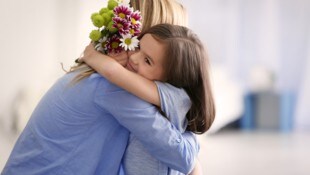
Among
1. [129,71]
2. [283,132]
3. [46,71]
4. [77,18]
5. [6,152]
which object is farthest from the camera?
[283,132]

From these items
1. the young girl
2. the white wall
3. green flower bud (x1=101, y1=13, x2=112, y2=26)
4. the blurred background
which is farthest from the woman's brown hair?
the blurred background

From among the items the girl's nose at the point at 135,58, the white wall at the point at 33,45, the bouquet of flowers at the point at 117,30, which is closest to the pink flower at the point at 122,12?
the bouquet of flowers at the point at 117,30

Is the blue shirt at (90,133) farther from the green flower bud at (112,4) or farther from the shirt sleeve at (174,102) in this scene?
the green flower bud at (112,4)

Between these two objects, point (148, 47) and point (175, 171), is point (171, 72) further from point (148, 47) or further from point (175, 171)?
point (175, 171)

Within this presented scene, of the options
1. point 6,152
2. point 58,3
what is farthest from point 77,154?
point 58,3

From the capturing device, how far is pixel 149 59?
4.24 ft

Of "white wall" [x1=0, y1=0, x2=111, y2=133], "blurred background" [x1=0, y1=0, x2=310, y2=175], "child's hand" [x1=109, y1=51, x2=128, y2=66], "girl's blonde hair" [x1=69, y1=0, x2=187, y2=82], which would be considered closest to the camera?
"child's hand" [x1=109, y1=51, x2=128, y2=66]

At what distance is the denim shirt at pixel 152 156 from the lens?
1.27 metres

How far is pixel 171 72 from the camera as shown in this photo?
1.30 m

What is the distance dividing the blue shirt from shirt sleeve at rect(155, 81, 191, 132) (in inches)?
1.3

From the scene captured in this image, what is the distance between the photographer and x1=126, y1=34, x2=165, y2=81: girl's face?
1.29 metres

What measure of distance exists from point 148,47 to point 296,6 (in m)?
3.66

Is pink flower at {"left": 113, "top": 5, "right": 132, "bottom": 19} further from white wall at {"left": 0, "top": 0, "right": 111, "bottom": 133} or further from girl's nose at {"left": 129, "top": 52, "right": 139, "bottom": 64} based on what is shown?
white wall at {"left": 0, "top": 0, "right": 111, "bottom": 133}

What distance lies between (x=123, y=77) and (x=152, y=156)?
0.23 metres
